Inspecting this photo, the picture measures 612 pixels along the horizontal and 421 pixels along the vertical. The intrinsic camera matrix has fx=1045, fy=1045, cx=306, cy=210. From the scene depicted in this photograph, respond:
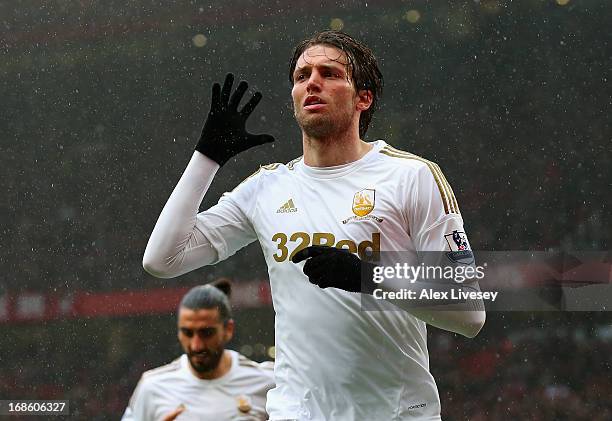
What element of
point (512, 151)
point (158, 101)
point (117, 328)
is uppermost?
point (158, 101)

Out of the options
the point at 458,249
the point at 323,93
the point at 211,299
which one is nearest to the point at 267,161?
the point at 211,299

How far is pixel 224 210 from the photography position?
2934 millimetres

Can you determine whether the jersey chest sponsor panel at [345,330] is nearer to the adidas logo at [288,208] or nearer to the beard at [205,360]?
the adidas logo at [288,208]

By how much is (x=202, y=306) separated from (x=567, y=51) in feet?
13.6

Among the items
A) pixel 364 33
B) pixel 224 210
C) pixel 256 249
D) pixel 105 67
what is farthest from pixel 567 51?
pixel 224 210

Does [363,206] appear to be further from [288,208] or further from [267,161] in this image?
[267,161]

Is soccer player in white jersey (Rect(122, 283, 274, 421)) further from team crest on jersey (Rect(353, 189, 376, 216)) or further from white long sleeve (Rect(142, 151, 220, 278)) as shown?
team crest on jersey (Rect(353, 189, 376, 216))

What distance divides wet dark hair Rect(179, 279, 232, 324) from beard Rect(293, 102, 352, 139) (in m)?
1.84

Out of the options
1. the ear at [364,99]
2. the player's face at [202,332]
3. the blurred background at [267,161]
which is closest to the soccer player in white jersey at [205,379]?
A: the player's face at [202,332]

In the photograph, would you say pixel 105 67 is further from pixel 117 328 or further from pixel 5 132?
pixel 117 328

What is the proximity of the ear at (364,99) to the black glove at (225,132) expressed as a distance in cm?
29

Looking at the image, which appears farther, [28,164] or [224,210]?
[28,164]

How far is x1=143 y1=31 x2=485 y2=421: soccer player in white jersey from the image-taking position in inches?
104

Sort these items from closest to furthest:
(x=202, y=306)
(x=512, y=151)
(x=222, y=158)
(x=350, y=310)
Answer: (x=350, y=310), (x=222, y=158), (x=202, y=306), (x=512, y=151)
